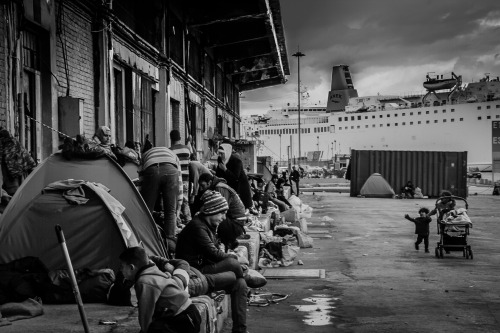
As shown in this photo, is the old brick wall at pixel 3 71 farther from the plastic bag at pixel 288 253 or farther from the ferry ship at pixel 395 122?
the ferry ship at pixel 395 122

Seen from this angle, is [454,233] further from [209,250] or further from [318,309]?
[209,250]

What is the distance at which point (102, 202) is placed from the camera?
24.2ft

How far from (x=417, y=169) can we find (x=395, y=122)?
83.8 meters

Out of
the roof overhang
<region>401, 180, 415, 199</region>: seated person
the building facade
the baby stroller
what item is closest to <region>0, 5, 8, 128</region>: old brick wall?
the building facade

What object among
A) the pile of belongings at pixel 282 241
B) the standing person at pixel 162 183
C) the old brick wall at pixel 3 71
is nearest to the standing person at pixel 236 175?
the pile of belongings at pixel 282 241

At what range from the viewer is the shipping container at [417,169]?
39.2 meters

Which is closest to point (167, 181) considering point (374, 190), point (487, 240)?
point (487, 240)

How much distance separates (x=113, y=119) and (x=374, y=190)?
27.1 metres

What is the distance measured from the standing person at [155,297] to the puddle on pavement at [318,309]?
2963mm

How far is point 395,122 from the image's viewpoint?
401 ft

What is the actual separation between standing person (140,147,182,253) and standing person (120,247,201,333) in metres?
4.49

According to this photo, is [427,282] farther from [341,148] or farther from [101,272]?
[341,148]

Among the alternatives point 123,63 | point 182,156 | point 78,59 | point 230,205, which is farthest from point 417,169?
point 230,205

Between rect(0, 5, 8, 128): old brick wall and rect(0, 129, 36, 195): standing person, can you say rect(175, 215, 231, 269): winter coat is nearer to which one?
rect(0, 129, 36, 195): standing person
